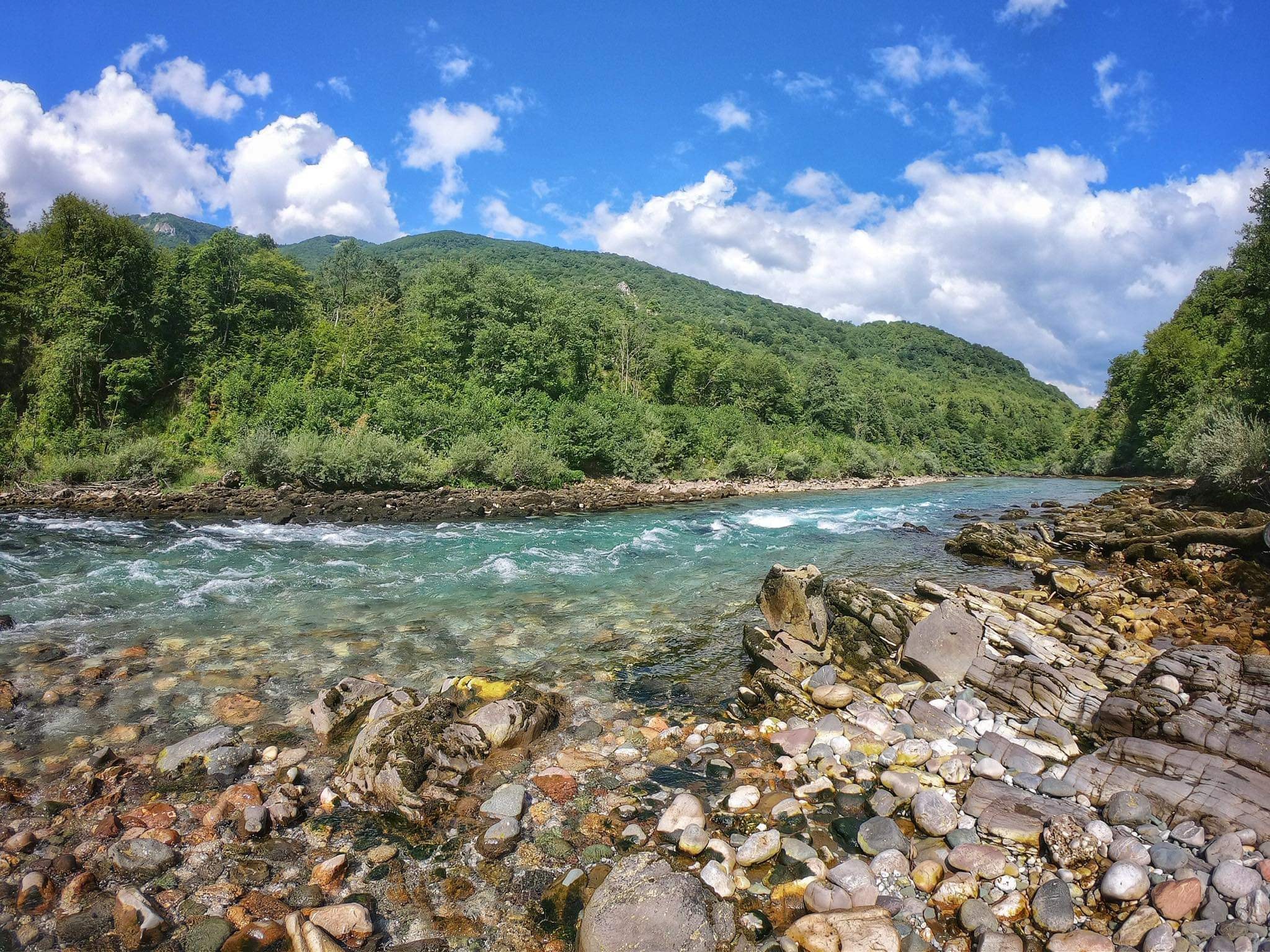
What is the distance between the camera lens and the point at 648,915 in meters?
4.17

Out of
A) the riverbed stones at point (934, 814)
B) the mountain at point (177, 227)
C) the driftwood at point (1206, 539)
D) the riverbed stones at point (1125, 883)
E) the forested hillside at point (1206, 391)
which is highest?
the mountain at point (177, 227)

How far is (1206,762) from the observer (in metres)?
5.48

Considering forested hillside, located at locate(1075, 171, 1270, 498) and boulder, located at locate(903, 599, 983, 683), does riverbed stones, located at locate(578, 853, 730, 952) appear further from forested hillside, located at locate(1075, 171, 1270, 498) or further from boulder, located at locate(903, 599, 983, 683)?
forested hillside, located at locate(1075, 171, 1270, 498)

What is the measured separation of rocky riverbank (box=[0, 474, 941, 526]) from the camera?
925 inches

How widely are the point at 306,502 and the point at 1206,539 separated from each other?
103 ft

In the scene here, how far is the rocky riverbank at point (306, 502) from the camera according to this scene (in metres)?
23.5

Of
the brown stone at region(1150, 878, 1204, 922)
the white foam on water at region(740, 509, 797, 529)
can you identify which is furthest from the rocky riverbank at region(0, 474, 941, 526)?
the brown stone at region(1150, 878, 1204, 922)

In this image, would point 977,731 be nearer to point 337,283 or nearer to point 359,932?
point 359,932

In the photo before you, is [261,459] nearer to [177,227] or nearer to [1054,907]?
[1054,907]

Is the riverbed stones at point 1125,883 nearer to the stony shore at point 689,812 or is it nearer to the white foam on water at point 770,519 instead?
the stony shore at point 689,812

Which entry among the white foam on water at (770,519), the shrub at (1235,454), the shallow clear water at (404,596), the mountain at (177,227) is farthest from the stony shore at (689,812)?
the mountain at (177,227)

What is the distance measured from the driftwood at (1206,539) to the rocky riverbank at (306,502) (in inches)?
787

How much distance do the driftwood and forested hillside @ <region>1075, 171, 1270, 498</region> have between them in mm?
7478

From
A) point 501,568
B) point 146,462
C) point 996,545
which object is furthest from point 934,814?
point 146,462
